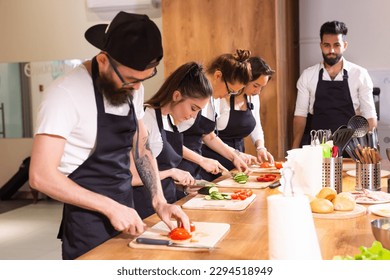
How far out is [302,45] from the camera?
433cm

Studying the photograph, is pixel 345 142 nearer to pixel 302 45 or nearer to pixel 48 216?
pixel 302 45

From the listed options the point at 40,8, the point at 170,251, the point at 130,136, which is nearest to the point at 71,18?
the point at 40,8

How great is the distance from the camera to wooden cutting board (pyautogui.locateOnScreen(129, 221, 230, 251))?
1.43 m

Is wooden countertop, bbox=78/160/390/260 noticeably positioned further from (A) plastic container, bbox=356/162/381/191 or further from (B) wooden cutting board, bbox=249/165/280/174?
(B) wooden cutting board, bbox=249/165/280/174

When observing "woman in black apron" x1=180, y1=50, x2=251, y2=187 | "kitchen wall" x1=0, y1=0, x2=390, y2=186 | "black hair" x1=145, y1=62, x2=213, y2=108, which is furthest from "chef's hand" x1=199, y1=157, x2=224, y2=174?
"kitchen wall" x1=0, y1=0, x2=390, y2=186

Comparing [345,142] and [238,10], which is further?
[238,10]

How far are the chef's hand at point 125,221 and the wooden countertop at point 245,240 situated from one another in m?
0.03

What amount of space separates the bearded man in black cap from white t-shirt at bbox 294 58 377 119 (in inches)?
95.9

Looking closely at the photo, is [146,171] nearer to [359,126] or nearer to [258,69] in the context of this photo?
[359,126]

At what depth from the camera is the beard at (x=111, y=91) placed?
1.73 m

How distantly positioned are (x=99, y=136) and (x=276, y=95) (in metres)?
2.47

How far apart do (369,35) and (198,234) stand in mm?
3151

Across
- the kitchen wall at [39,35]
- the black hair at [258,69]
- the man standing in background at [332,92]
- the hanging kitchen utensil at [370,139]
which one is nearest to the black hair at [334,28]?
the man standing in background at [332,92]

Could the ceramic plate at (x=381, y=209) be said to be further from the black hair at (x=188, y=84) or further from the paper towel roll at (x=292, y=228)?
the black hair at (x=188, y=84)
